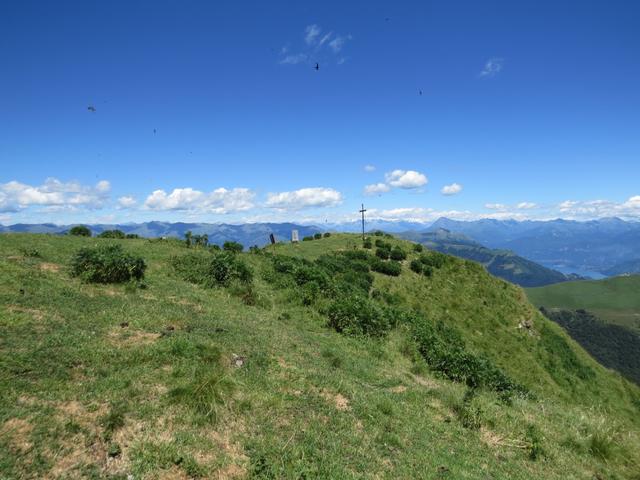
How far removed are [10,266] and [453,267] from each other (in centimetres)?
4806

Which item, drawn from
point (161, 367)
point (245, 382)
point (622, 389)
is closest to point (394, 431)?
point (245, 382)

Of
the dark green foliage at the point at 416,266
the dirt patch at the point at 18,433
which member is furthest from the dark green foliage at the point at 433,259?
the dirt patch at the point at 18,433

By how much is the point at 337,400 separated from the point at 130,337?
7278 millimetres

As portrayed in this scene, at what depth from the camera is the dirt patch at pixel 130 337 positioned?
11873mm

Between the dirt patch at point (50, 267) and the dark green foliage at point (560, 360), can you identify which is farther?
the dark green foliage at point (560, 360)

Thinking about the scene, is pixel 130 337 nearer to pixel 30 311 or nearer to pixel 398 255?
pixel 30 311

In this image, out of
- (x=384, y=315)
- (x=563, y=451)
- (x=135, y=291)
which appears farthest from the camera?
(x=384, y=315)

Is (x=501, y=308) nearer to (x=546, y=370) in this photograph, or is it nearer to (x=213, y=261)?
(x=546, y=370)

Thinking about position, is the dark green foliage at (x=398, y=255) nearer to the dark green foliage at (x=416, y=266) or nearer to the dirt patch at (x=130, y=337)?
the dark green foliage at (x=416, y=266)

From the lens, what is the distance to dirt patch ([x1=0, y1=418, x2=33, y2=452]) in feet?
21.6

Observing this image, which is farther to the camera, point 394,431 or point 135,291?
point 135,291

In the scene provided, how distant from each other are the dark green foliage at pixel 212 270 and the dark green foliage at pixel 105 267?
398cm

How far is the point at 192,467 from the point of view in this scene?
710 cm

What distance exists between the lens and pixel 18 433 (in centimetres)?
687
